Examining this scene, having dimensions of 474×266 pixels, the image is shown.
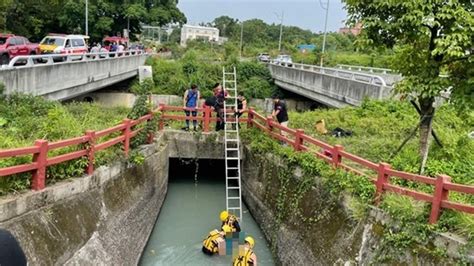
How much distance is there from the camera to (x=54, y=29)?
51281 millimetres

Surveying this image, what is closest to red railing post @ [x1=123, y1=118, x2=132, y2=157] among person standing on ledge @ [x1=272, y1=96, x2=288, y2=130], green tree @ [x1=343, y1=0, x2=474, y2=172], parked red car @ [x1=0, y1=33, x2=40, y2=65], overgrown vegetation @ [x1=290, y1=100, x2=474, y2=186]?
person standing on ledge @ [x1=272, y1=96, x2=288, y2=130]

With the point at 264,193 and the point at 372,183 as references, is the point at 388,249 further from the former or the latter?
the point at 264,193

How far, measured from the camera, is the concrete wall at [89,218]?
6895 millimetres

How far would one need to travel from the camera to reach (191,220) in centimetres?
1365

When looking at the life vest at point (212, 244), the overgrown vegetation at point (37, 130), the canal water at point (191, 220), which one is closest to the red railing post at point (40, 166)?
the overgrown vegetation at point (37, 130)

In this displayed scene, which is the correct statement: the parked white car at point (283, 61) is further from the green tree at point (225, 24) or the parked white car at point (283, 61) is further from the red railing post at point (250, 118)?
the green tree at point (225, 24)

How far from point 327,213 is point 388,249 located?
216 cm

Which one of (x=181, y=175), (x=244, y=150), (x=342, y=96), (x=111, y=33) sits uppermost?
(x=111, y=33)

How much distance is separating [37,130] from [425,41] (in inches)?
352

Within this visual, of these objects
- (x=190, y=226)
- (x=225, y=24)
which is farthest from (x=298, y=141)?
(x=225, y=24)

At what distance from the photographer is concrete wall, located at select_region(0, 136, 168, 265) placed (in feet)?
22.6

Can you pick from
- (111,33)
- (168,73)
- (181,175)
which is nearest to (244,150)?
(181,175)

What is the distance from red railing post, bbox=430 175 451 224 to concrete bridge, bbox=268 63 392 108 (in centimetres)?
→ 1091

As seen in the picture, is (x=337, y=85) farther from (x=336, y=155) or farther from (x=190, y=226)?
(x=336, y=155)
